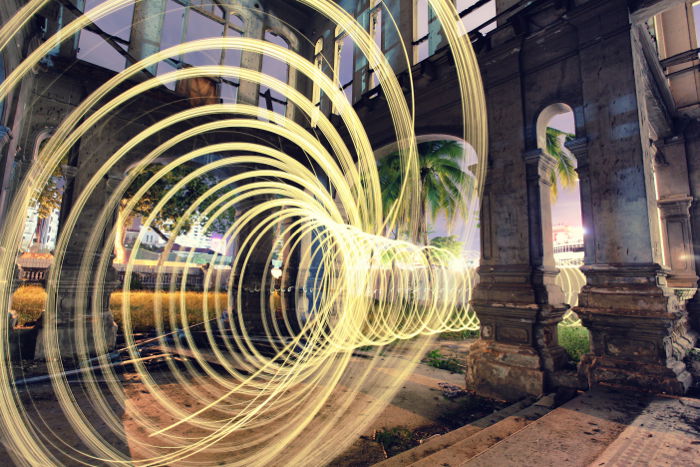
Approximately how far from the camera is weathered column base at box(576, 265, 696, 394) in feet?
14.7

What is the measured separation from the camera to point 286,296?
12.6 m

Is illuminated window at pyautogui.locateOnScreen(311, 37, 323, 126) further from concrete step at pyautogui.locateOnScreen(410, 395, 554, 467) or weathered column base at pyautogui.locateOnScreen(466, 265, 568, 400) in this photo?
concrete step at pyautogui.locateOnScreen(410, 395, 554, 467)

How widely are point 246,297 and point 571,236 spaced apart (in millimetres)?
85366

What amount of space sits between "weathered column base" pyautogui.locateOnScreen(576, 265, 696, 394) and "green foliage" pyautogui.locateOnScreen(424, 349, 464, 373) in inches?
112

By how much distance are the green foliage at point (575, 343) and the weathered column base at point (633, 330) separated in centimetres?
237

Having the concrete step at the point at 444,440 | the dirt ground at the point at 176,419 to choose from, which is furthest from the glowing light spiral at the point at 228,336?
the concrete step at the point at 444,440

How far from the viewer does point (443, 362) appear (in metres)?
7.90

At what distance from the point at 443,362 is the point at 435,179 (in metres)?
12.0

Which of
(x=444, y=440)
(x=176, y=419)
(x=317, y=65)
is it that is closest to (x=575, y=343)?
(x=444, y=440)

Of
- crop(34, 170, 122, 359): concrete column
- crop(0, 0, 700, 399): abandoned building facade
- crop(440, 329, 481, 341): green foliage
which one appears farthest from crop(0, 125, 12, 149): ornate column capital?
crop(440, 329, 481, 341): green foliage

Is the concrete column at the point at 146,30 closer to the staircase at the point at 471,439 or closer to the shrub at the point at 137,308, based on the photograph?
the shrub at the point at 137,308

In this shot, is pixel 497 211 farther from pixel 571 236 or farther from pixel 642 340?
pixel 571 236

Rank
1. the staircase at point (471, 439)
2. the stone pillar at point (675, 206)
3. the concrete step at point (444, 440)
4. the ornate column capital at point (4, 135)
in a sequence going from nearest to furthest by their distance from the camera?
the staircase at point (471, 439) → the concrete step at point (444, 440) → the ornate column capital at point (4, 135) → the stone pillar at point (675, 206)

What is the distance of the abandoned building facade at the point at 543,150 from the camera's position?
16.2 ft
